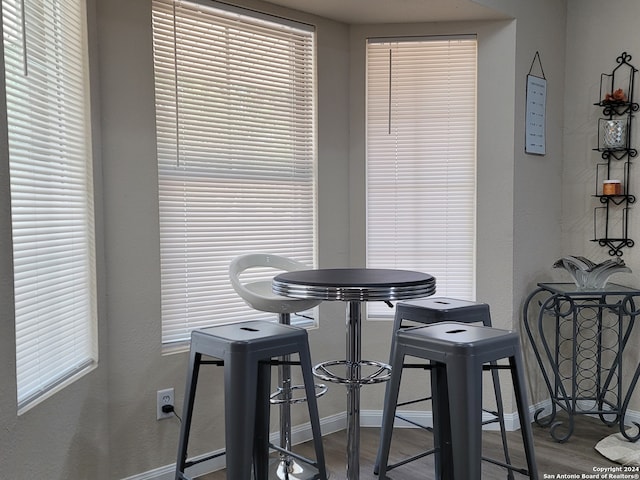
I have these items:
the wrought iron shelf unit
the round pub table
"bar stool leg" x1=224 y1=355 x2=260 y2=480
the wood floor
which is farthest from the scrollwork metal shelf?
"bar stool leg" x1=224 y1=355 x2=260 y2=480

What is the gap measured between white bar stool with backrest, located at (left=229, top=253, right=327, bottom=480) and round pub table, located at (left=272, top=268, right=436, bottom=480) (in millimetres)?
147

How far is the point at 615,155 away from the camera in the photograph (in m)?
3.25

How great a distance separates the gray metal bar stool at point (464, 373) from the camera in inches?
67.7

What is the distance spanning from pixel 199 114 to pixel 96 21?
0.58m

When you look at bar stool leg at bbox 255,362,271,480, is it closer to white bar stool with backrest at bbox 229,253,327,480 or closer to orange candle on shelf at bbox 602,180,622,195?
white bar stool with backrest at bbox 229,253,327,480

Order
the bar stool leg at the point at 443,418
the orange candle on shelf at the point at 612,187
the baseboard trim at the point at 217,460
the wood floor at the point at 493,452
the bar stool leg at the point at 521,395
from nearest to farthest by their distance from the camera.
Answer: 1. the bar stool leg at the point at 521,395
2. the bar stool leg at the point at 443,418
3. the baseboard trim at the point at 217,460
4. the wood floor at the point at 493,452
5. the orange candle on shelf at the point at 612,187

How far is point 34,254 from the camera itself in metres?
1.84

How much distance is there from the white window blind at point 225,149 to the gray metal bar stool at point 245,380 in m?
0.65

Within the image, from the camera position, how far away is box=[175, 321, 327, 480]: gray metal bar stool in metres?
1.80

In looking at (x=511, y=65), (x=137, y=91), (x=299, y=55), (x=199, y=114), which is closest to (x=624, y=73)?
(x=511, y=65)

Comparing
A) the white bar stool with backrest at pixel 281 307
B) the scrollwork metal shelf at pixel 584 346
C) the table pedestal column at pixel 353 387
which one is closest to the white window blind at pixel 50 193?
the white bar stool with backrest at pixel 281 307

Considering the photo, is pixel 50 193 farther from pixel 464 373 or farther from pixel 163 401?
pixel 464 373

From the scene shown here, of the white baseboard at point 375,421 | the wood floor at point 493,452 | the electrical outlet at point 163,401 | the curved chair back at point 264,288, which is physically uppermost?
the curved chair back at point 264,288

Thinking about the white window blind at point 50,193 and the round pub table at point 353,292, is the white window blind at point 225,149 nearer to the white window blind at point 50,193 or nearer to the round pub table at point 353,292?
the white window blind at point 50,193
